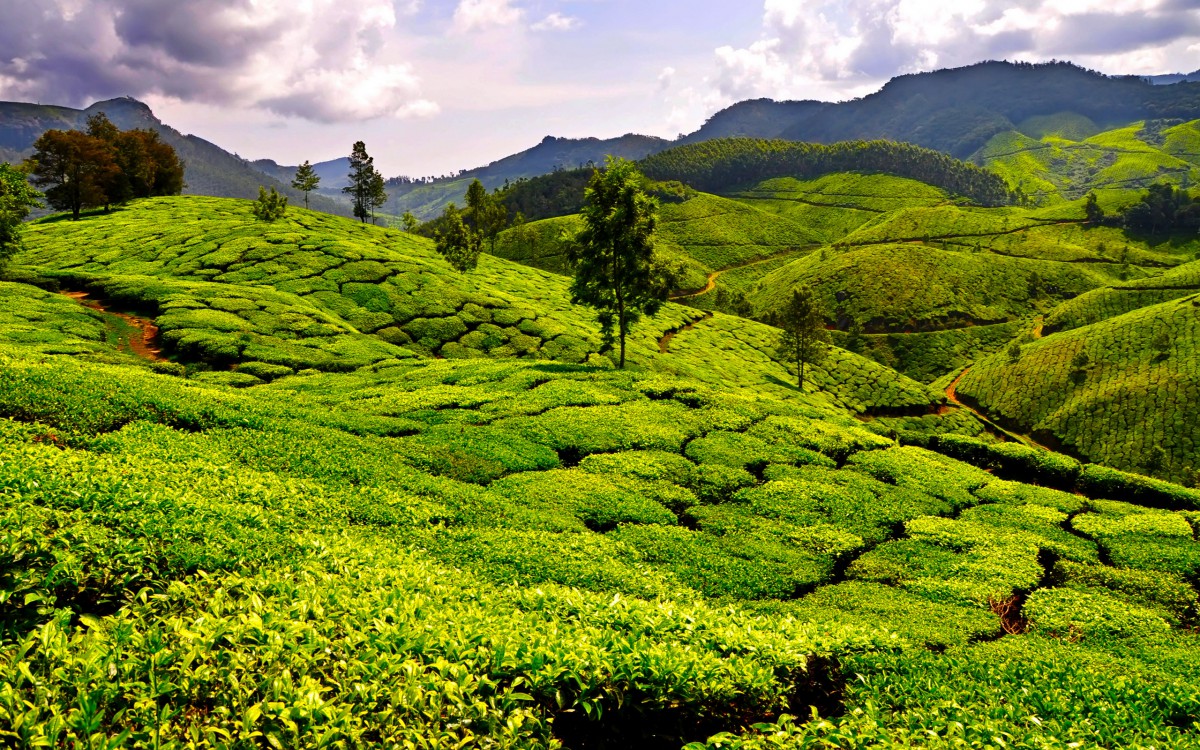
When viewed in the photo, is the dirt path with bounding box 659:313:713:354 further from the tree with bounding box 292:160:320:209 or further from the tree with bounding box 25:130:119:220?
the tree with bounding box 25:130:119:220

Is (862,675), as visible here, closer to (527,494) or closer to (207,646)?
(207,646)

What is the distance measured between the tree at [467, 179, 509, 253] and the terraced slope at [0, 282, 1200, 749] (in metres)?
96.9

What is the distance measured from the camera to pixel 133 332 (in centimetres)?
3959

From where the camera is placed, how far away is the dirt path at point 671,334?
8443cm

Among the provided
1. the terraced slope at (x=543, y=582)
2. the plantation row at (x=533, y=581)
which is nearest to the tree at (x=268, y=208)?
the terraced slope at (x=543, y=582)

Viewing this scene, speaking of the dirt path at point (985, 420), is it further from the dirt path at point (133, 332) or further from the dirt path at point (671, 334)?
the dirt path at point (133, 332)

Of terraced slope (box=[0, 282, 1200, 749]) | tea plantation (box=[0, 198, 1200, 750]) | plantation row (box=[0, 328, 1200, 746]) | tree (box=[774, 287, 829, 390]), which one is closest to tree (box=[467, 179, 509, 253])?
tree (box=[774, 287, 829, 390])

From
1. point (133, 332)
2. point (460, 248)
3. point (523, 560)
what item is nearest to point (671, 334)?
point (460, 248)

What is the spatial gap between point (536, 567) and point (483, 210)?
12052cm

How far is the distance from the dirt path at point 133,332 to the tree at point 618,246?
2832cm

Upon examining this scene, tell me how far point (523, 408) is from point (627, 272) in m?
18.3

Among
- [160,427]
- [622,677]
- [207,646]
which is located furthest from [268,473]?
[622,677]

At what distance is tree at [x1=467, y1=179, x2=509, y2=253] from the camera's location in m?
119

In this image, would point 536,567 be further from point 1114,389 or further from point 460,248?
point 1114,389
